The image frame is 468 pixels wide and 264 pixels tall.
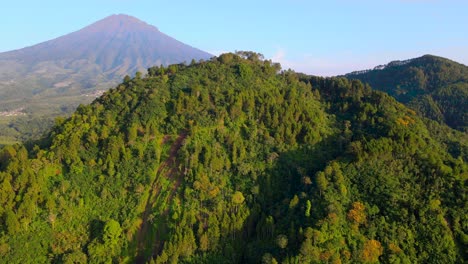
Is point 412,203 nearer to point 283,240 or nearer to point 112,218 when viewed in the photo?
point 283,240

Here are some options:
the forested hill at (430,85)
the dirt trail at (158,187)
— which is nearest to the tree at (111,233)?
the dirt trail at (158,187)

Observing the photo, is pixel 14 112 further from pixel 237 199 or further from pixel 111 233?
pixel 237 199

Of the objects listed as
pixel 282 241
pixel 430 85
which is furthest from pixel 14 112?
pixel 282 241

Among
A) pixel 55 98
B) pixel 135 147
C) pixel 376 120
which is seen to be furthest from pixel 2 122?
pixel 376 120

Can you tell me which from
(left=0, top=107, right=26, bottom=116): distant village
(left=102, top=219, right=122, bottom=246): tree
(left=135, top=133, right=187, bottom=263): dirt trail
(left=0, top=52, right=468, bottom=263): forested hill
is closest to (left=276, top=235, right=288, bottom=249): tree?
(left=0, top=52, right=468, bottom=263): forested hill

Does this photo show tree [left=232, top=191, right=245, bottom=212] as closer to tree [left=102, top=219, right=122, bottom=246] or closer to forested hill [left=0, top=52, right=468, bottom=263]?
forested hill [left=0, top=52, right=468, bottom=263]

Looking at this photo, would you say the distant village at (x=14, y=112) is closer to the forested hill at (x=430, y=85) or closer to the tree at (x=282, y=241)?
the forested hill at (x=430, y=85)
